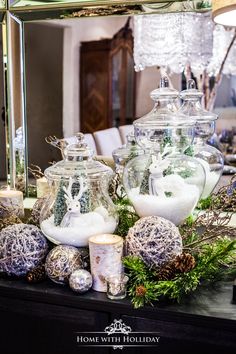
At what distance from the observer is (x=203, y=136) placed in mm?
1232

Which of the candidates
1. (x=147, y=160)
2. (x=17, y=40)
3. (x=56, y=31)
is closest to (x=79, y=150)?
(x=147, y=160)

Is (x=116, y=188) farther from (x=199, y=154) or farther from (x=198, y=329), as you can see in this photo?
(x=198, y=329)

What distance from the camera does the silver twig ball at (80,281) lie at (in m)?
0.85

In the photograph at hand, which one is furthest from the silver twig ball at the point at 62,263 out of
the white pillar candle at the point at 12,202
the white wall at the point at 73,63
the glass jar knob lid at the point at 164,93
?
the white wall at the point at 73,63

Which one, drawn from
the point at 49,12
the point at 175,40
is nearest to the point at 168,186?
the point at 49,12

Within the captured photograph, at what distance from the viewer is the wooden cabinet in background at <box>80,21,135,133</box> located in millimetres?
4160

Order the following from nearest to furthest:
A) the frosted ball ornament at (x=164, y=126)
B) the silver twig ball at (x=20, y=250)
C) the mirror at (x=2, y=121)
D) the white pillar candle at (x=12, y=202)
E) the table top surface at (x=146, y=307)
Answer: the table top surface at (x=146, y=307) < the silver twig ball at (x=20, y=250) < the frosted ball ornament at (x=164, y=126) < the white pillar candle at (x=12, y=202) < the mirror at (x=2, y=121)

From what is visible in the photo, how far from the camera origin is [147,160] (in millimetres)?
994

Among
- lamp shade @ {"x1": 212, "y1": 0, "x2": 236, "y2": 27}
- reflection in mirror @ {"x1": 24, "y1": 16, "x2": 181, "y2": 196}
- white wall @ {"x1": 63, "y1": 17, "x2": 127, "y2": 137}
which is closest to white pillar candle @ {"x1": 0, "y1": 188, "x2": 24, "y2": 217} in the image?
lamp shade @ {"x1": 212, "y1": 0, "x2": 236, "y2": 27}

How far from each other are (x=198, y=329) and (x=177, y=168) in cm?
33

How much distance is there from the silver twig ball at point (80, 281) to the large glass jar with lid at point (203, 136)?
44cm

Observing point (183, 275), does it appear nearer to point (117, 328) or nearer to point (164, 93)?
point (117, 328)

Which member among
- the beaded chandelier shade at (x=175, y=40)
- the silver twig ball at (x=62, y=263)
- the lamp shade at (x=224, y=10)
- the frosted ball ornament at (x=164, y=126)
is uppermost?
the beaded chandelier shade at (x=175, y=40)

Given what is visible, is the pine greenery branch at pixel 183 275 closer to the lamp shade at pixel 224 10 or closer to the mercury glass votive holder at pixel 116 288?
the mercury glass votive holder at pixel 116 288
